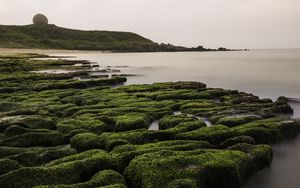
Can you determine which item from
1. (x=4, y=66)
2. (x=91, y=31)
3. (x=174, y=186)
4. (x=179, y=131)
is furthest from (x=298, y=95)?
(x=91, y=31)

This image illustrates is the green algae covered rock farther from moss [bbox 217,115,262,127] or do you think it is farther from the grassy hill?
the grassy hill

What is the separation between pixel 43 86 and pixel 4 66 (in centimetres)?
2183

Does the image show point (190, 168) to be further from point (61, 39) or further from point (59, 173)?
point (61, 39)

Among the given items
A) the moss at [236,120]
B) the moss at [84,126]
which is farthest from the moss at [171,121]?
the moss at [84,126]

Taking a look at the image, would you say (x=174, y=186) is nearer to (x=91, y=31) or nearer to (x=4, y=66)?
(x=4, y=66)

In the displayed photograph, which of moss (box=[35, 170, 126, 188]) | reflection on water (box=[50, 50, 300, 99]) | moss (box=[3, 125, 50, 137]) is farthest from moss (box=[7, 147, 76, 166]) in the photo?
reflection on water (box=[50, 50, 300, 99])

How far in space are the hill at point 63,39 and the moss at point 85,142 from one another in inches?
4904

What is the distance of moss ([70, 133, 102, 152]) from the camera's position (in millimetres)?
12884

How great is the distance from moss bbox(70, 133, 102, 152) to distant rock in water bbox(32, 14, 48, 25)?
185m

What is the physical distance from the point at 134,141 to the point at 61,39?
16420 cm

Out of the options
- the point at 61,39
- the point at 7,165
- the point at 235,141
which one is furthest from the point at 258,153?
the point at 61,39

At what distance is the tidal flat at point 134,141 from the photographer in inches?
382

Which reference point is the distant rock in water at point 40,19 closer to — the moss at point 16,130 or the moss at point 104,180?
the moss at point 16,130

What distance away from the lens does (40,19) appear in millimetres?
187750
